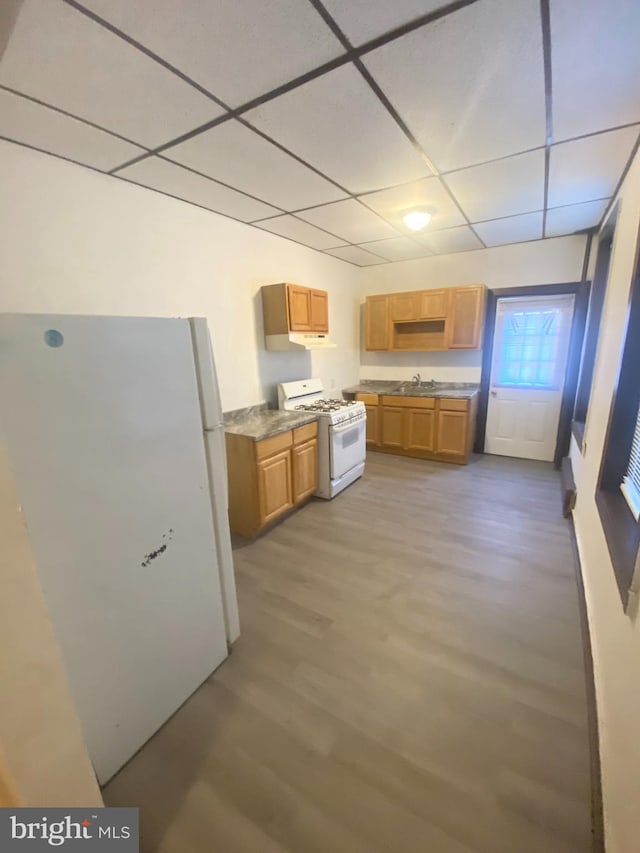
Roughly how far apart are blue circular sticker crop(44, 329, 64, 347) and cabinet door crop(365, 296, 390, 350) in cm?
430

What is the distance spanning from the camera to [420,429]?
180 inches

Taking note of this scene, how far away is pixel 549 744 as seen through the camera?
4.53 ft

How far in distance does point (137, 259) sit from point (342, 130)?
1.53 meters

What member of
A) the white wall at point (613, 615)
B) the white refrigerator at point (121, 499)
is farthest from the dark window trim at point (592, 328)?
the white refrigerator at point (121, 499)

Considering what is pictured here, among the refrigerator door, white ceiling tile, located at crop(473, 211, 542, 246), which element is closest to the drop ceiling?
white ceiling tile, located at crop(473, 211, 542, 246)

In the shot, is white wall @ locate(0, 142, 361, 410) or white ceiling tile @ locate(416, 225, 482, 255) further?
white ceiling tile @ locate(416, 225, 482, 255)

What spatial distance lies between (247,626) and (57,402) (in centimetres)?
163

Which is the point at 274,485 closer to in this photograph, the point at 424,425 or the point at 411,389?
the point at 424,425

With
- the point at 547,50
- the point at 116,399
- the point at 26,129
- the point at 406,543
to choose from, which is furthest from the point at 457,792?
the point at 26,129

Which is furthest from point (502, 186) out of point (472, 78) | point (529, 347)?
point (529, 347)

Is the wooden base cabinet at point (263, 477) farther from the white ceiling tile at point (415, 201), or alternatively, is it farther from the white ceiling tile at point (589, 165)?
the white ceiling tile at point (589, 165)

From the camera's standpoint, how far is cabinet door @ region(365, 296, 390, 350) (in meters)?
4.82

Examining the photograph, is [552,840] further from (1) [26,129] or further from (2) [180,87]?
(1) [26,129]

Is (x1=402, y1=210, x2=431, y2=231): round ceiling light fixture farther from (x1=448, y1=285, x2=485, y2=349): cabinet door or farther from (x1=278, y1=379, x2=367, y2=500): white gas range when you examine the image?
(x1=278, y1=379, x2=367, y2=500): white gas range
